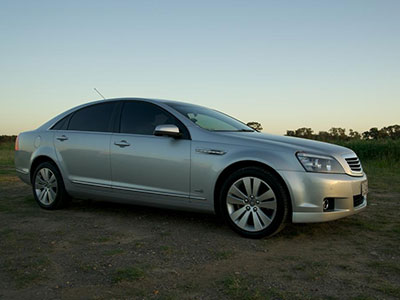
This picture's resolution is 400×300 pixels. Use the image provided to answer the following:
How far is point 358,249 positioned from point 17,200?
529 centimetres

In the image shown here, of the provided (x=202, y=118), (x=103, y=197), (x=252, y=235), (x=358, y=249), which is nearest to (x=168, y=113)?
(x=202, y=118)

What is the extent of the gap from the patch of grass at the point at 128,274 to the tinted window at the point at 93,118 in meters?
2.55

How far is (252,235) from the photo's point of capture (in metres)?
4.22

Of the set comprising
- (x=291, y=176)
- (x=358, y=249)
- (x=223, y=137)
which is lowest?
(x=358, y=249)

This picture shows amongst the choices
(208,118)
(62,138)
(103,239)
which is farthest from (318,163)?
(62,138)

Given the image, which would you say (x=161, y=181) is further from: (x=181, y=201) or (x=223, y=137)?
(x=223, y=137)

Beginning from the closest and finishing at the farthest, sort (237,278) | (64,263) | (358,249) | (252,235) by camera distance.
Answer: (237,278), (64,263), (358,249), (252,235)

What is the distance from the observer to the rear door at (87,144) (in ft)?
17.3

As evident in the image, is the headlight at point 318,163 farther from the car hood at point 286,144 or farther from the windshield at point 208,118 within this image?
the windshield at point 208,118

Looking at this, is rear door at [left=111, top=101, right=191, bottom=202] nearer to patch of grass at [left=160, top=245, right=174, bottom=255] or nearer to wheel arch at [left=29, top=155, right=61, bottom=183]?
patch of grass at [left=160, top=245, right=174, bottom=255]

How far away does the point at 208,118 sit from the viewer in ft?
17.1

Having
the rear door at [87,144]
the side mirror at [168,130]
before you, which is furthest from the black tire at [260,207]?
the rear door at [87,144]

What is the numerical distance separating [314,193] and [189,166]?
1390mm

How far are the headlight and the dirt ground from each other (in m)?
0.75
